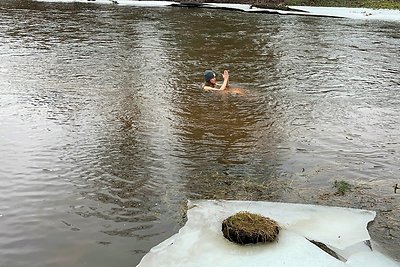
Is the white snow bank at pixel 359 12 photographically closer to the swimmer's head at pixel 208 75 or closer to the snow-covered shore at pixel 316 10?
the snow-covered shore at pixel 316 10

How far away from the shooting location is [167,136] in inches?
407

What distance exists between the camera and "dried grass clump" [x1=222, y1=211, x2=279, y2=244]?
19.9 ft

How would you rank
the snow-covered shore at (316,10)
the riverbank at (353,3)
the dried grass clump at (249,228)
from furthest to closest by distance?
1. the riverbank at (353,3)
2. the snow-covered shore at (316,10)
3. the dried grass clump at (249,228)

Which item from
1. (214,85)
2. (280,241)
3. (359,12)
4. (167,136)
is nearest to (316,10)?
(359,12)

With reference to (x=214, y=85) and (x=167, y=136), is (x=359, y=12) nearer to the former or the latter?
(x=214, y=85)

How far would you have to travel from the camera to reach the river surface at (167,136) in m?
6.88

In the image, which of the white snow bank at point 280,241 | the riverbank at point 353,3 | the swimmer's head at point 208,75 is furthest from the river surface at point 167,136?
the riverbank at point 353,3

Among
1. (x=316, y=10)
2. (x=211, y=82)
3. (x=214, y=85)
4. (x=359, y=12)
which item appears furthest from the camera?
(x=316, y=10)

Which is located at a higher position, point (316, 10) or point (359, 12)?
point (359, 12)

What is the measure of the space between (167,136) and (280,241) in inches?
186

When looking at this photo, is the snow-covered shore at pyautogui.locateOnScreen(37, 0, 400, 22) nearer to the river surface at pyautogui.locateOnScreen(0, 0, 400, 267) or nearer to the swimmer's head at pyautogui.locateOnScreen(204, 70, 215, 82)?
the river surface at pyautogui.locateOnScreen(0, 0, 400, 267)

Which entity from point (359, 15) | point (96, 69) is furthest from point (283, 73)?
point (359, 15)

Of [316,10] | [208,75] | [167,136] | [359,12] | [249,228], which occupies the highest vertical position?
[359,12]

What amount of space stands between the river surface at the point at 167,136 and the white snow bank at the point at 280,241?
290mm
